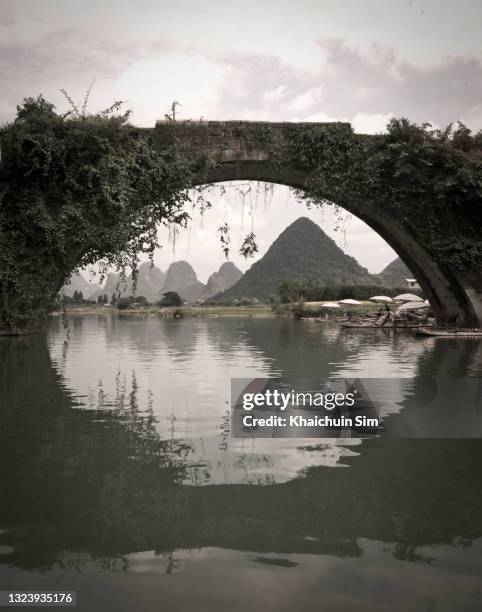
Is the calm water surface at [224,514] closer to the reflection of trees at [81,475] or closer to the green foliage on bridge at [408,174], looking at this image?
the reflection of trees at [81,475]

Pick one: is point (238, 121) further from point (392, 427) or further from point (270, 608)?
point (270, 608)

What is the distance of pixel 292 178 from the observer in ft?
56.1

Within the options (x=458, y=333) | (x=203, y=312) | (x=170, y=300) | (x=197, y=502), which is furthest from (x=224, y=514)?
(x=170, y=300)

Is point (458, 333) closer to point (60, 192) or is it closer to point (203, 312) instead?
point (60, 192)

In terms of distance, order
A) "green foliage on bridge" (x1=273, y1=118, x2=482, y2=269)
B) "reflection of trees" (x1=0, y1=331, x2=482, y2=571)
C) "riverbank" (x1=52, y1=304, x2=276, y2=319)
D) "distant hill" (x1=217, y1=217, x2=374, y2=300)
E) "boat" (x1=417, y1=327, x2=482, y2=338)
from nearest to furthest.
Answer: "reflection of trees" (x1=0, y1=331, x2=482, y2=571) < "green foliage on bridge" (x1=273, y1=118, x2=482, y2=269) < "boat" (x1=417, y1=327, x2=482, y2=338) < "riverbank" (x1=52, y1=304, x2=276, y2=319) < "distant hill" (x1=217, y1=217, x2=374, y2=300)

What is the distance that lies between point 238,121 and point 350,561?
14595 mm

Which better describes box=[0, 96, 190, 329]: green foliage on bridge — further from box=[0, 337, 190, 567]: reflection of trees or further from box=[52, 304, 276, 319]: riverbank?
box=[52, 304, 276, 319]: riverbank

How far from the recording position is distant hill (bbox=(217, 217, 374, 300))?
12975 cm

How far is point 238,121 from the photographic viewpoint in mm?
15992

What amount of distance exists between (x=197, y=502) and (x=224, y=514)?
0.84ft

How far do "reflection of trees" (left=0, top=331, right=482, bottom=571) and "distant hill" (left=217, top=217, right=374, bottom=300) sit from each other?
120 metres

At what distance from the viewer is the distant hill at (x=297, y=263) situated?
5108 inches

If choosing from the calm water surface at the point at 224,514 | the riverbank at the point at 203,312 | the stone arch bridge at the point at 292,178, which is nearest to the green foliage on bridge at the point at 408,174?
the stone arch bridge at the point at 292,178

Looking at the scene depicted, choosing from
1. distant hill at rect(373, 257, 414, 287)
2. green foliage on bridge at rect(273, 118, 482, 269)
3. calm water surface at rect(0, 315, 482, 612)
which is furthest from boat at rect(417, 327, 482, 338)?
distant hill at rect(373, 257, 414, 287)
